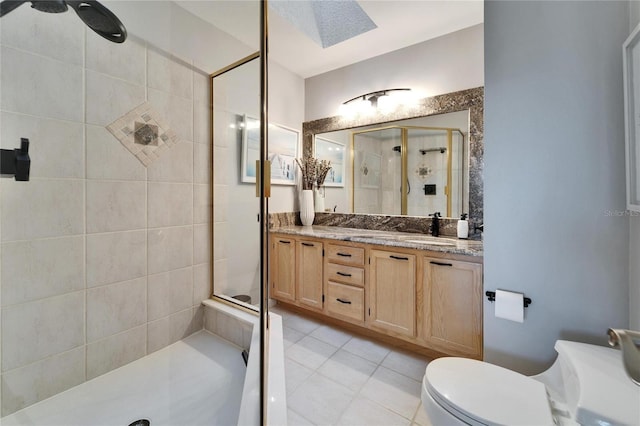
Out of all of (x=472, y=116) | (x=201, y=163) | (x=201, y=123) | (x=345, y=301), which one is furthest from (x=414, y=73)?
(x=345, y=301)

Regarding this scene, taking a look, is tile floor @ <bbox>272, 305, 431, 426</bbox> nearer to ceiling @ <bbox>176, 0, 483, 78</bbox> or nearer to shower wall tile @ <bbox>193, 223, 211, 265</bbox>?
shower wall tile @ <bbox>193, 223, 211, 265</bbox>

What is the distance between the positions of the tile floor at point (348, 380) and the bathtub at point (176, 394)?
397 mm

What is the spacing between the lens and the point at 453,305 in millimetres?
1624

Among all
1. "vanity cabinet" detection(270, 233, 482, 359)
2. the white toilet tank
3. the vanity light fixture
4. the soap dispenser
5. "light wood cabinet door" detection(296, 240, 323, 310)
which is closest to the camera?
the white toilet tank

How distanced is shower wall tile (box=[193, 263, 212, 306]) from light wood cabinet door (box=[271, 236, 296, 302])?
0.87 meters

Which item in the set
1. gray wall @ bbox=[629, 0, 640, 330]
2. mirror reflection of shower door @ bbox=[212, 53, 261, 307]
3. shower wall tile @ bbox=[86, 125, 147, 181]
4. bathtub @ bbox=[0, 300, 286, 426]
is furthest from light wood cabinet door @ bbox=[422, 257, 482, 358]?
shower wall tile @ bbox=[86, 125, 147, 181]

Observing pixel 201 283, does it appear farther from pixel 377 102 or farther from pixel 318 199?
pixel 377 102

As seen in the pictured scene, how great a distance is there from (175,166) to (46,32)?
0.74 m

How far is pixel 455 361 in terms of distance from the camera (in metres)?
1.12

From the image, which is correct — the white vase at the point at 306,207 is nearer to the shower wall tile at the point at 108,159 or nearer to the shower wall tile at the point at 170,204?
the shower wall tile at the point at 170,204

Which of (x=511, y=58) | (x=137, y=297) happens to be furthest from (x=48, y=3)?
(x=511, y=58)

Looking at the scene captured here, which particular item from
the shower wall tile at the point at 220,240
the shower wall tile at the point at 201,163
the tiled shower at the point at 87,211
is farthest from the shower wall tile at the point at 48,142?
the shower wall tile at the point at 220,240

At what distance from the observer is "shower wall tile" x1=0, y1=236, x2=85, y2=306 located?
104 centimetres

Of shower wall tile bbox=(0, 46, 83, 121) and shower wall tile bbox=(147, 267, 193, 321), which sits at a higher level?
shower wall tile bbox=(0, 46, 83, 121)
